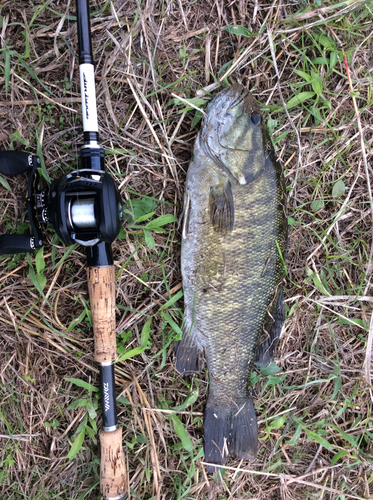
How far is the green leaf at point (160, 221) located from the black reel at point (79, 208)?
0.98ft

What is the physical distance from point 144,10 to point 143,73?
334 mm

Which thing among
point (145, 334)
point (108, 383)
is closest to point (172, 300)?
point (145, 334)

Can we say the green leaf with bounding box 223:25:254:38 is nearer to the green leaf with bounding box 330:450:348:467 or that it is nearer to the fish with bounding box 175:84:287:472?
the fish with bounding box 175:84:287:472

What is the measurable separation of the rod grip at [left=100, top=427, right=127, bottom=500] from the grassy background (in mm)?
171

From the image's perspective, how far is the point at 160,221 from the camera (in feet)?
6.55

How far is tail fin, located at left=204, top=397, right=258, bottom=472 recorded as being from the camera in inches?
81.8

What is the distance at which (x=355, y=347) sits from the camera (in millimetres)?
2387

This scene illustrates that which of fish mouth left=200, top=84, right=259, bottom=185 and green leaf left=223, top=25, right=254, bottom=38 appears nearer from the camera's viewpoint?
fish mouth left=200, top=84, right=259, bottom=185

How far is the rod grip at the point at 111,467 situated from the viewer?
6.20ft

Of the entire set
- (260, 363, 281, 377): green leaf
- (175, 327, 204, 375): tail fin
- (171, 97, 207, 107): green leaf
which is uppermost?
(171, 97, 207, 107): green leaf

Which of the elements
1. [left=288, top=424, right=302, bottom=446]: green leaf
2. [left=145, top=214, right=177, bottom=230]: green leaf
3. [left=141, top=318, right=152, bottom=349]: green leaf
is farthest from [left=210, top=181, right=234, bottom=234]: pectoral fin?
[left=288, top=424, right=302, bottom=446]: green leaf

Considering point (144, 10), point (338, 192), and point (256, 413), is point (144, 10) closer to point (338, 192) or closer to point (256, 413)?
point (338, 192)

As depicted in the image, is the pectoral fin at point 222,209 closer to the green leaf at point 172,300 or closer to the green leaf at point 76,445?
the green leaf at point 172,300

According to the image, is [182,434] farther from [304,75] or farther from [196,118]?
[304,75]
